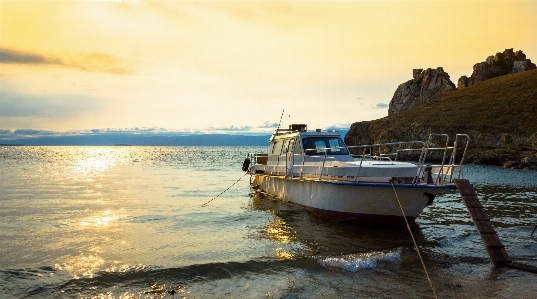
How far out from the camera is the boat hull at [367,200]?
14148 mm

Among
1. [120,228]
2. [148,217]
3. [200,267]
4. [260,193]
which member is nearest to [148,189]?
[260,193]

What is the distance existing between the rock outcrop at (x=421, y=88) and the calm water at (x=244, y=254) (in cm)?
10815

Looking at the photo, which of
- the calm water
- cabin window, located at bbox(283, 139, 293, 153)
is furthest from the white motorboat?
the calm water

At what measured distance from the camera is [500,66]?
12500 centimetres

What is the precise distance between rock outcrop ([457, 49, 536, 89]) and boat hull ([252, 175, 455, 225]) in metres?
122

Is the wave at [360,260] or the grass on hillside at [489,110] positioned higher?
the grass on hillside at [489,110]

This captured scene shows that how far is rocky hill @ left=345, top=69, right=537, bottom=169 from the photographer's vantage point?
59.3 m

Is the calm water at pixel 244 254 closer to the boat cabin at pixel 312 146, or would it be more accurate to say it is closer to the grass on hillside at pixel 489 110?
the boat cabin at pixel 312 146

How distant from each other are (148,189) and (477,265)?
2491cm

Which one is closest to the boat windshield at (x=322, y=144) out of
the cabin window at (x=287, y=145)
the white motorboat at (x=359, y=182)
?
the white motorboat at (x=359, y=182)

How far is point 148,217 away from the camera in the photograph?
19562mm

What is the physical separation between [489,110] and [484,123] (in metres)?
8.01

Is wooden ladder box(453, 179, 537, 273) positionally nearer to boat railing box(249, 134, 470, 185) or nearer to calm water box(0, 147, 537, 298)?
calm water box(0, 147, 537, 298)

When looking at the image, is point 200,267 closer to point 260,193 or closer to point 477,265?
point 477,265
